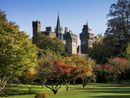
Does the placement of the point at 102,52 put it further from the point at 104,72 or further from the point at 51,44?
the point at 51,44

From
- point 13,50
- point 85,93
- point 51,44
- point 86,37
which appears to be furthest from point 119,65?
point 86,37

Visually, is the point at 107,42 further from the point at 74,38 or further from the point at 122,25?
the point at 74,38

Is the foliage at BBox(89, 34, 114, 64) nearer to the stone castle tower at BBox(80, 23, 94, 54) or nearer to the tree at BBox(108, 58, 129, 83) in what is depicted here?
the tree at BBox(108, 58, 129, 83)

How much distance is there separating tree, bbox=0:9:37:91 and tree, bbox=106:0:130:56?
32326 mm

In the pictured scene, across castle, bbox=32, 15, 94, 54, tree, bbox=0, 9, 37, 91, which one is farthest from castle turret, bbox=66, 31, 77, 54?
tree, bbox=0, 9, 37, 91

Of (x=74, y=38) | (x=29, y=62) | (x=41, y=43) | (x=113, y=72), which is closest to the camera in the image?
(x=29, y=62)

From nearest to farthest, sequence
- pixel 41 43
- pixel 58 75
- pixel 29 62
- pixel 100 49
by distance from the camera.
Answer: pixel 29 62, pixel 58 75, pixel 100 49, pixel 41 43

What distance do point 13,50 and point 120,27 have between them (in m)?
35.3

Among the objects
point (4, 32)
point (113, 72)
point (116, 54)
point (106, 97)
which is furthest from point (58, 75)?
point (116, 54)

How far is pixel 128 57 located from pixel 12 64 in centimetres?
3060

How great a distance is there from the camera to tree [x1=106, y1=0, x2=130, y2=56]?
5072 cm

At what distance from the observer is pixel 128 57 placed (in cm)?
4569

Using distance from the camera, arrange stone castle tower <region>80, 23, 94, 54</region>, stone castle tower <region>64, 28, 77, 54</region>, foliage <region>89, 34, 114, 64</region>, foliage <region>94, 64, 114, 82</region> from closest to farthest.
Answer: foliage <region>94, 64, 114, 82</region>, foliage <region>89, 34, 114, 64</region>, stone castle tower <region>64, 28, 77, 54</region>, stone castle tower <region>80, 23, 94, 54</region>

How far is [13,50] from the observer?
66.6 feet
